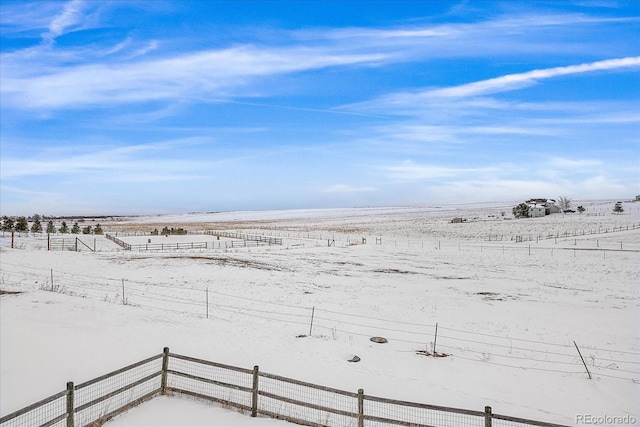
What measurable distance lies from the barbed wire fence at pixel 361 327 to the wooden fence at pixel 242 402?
4.72 m

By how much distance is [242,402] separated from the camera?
1072 centimetres

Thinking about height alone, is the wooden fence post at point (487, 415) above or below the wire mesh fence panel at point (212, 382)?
above

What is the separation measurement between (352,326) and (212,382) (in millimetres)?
10126

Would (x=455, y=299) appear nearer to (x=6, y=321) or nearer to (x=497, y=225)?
(x=6, y=321)

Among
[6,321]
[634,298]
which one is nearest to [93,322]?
[6,321]

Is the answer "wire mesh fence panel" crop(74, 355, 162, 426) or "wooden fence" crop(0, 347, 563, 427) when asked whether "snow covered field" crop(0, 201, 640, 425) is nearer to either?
"wooden fence" crop(0, 347, 563, 427)

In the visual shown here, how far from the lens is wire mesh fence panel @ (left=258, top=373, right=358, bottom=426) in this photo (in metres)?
8.99

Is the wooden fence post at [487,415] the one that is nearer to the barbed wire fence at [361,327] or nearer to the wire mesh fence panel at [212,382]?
the wire mesh fence panel at [212,382]

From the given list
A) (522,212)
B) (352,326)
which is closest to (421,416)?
(352,326)

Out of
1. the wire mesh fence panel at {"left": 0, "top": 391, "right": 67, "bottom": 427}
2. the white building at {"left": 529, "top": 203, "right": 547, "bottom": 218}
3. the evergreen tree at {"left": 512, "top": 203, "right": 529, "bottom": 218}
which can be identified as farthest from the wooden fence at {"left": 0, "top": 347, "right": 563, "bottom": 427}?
the white building at {"left": 529, "top": 203, "right": 547, "bottom": 218}

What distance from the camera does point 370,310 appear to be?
72.9ft

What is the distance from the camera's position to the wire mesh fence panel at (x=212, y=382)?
1006 centimetres

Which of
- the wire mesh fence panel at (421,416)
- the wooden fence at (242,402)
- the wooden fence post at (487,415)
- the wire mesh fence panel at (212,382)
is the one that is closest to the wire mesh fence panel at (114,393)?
the wooden fence at (242,402)

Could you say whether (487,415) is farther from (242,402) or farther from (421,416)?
(242,402)
